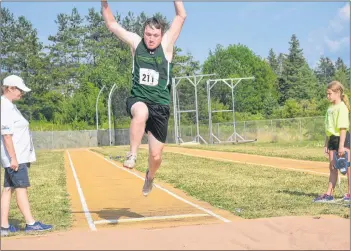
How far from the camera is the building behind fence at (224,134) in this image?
46.2 meters

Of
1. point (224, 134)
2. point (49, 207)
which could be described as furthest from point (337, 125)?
point (224, 134)

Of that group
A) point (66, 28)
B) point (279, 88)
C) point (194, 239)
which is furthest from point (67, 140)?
point (194, 239)

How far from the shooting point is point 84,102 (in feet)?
235

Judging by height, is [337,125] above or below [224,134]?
above

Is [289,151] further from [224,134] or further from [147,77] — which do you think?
[224,134]

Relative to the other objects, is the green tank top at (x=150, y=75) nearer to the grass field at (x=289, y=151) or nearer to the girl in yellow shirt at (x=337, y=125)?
the girl in yellow shirt at (x=337, y=125)

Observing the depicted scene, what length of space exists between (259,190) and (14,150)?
6.17 metres

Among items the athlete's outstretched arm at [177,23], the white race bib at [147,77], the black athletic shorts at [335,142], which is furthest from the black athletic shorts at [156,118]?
the black athletic shorts at [335,142]

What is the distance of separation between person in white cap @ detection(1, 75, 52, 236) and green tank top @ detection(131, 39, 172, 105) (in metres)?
1.62

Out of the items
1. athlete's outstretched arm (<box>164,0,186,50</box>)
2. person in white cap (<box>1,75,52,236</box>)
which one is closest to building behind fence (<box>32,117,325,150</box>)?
athlete's outstretched arm (<box>164,0,186,50</box>)

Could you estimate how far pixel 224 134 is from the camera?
51938 mm

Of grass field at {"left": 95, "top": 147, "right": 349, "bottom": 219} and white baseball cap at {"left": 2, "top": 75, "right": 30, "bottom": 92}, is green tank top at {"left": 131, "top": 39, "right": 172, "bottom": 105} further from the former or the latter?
grass field at {"left": 95, "top": 147, "right": 349, "bottom": 219}

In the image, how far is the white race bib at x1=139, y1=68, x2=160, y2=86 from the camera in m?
7.00

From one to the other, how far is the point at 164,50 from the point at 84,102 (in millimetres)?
65492
